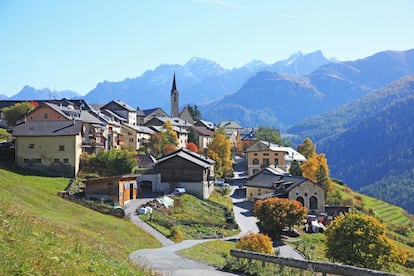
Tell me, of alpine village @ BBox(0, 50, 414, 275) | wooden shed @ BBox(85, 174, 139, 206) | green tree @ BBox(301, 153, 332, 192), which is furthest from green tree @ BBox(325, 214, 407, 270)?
green tree @ BBox(301, 153, 332, 192)

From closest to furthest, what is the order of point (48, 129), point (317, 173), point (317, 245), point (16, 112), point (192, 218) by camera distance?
point (192, 218) → point (317, 245) → point (48, 129) → point (16, 112) → point (317, 173)

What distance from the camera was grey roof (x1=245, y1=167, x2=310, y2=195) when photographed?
3112 inches

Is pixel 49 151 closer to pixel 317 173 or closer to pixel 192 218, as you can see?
pixel 192 218

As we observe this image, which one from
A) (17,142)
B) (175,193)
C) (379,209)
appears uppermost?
(17,142)

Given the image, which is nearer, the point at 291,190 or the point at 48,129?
the point at 48,129

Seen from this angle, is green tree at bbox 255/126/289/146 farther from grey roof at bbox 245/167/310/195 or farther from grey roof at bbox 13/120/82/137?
grey roof at bbox 13/120/82/137

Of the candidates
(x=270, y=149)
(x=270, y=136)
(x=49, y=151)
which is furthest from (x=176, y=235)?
(x=270, y=136)

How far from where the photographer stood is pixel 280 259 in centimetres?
2077

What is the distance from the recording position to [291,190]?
255ft

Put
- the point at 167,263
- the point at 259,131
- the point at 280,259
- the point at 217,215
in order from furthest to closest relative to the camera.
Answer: the point at 259,131, the point at 217,215, the point at 167,263, the point at 280,259

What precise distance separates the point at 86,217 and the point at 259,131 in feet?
358

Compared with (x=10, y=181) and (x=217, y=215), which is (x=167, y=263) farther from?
(x=217, y=215)

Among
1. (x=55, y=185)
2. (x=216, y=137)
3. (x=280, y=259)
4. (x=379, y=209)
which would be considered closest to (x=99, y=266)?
(x=280, y=259)

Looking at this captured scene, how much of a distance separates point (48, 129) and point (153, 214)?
18827mm
